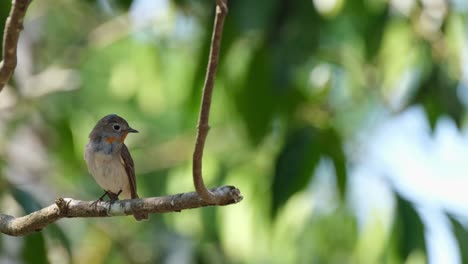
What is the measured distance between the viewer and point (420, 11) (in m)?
7.72

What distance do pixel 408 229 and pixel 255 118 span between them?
126 centimetres

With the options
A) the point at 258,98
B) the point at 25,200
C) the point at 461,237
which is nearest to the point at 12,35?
the point at 25,200

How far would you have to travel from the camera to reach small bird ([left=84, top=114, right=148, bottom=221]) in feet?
17.9

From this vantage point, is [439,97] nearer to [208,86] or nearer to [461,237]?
[461,237]

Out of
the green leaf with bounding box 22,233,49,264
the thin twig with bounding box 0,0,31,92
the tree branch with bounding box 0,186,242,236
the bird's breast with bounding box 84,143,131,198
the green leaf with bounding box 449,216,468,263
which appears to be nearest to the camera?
the thin twig with bounding box 0,0,31,92

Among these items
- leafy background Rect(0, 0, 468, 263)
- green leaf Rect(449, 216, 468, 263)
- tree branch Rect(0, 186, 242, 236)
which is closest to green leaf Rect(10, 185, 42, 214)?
leafy background Rect(0, 0, 468, 263)

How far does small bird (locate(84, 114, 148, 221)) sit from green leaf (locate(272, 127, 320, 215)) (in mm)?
1261

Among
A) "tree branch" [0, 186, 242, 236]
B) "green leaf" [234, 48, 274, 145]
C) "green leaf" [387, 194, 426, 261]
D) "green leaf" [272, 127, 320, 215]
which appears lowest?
"green leaf" [387, 194, 426, 261]

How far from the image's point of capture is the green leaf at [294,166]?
21.2 ft

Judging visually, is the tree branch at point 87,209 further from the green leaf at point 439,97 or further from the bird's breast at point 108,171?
the green leaf at point 439,97

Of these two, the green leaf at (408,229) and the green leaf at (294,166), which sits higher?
the green leaf at (294,166)

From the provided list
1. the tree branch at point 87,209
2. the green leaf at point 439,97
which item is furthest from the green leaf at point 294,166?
the tree branch at point 87,209

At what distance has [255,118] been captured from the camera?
6.54 metres

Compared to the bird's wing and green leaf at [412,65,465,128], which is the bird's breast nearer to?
the bird's wing
